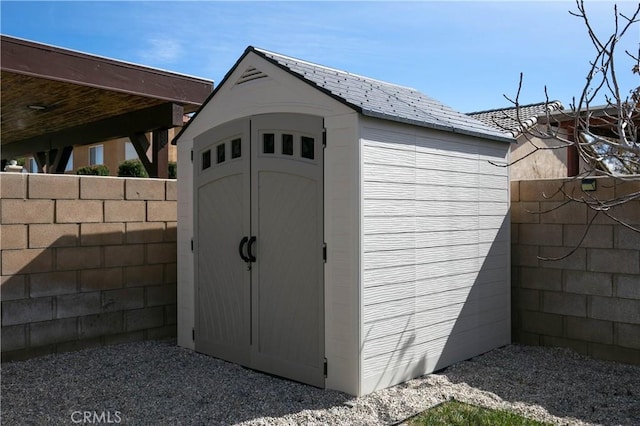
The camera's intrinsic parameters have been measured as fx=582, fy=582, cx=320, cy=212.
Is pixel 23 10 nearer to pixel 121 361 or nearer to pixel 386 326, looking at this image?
pixel 121 361

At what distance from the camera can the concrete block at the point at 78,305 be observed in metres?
5.19

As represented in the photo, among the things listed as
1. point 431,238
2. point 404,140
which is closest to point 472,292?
point 431,238

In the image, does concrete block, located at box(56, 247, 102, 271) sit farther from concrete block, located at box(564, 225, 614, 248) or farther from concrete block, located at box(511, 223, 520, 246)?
concrete block, located at box(564, 225, 614, 248)

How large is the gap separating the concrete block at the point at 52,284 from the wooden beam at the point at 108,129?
2.67 metres

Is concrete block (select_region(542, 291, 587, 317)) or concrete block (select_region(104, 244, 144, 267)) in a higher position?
concrete block (select_region(104, 244, 144, 267))

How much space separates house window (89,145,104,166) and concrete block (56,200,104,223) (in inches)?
659

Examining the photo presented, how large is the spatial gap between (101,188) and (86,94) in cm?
222

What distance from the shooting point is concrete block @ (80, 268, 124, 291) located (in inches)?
211

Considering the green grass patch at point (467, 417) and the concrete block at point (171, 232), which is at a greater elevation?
the concrete block at point (171, 232)

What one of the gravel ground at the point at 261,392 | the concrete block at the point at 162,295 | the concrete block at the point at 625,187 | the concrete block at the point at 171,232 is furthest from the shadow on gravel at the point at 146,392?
the concrete block at the point at 625,187

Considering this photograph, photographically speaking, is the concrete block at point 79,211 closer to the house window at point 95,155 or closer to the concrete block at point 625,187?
the concrete block at point 625,187

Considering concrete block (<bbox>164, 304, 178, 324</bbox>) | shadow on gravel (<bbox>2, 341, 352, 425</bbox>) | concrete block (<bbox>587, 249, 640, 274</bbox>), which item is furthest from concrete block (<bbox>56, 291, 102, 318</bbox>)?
concrete block (<bbox>587, 249, 640, 274</bbox>)

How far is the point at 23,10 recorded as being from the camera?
5984 millimetres

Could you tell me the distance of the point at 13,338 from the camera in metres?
4.89
